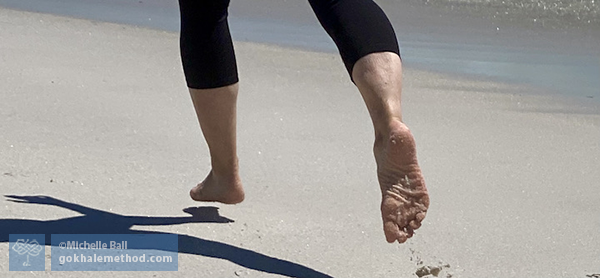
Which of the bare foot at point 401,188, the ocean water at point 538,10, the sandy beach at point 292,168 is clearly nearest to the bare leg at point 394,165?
the bare foot at point 401,188

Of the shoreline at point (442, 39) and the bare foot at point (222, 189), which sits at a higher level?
the bare foot at point (222, 189)

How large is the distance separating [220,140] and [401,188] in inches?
21.4

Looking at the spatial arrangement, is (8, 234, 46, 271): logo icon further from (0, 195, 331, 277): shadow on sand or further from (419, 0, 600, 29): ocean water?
(419, 0, 600, 29): ocean water

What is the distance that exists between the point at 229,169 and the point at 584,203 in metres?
1.02

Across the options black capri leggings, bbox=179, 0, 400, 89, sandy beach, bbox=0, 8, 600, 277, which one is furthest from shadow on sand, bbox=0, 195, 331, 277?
black capri leggings, bbox=179, 0, 400, 89

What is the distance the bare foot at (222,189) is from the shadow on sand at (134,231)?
0.20 ft

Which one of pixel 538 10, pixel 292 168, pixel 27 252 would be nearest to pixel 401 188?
pixel 27 252

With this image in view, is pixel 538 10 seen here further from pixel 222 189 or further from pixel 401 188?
pixel 401 188

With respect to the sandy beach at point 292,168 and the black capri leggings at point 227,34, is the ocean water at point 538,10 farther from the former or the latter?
the black capri leggings at point 227,34

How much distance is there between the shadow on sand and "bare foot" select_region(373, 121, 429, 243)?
245 millimetres

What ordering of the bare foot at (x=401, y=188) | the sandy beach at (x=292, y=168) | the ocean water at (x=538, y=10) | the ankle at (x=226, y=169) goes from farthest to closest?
the ocean water at (x=538, y=10) < the ankle at (x=226, y=169) < the sandy beach at (x=292, y=168) < the bare foot at (x=401, y=188)

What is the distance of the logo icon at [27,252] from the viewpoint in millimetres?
1974

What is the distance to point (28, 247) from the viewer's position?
2.06 metres

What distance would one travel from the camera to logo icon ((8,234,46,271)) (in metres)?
1.97
